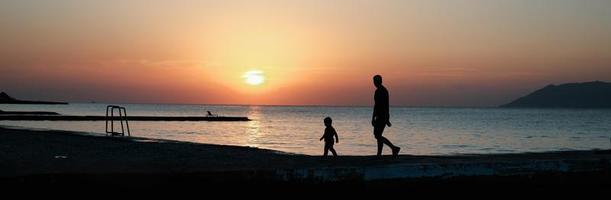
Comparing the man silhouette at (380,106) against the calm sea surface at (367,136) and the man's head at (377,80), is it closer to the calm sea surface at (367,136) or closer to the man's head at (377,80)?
the man's head at (377,80)

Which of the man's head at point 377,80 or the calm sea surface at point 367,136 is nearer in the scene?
the man's head at point 377,80

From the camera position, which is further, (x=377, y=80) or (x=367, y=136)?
(x=367, y=136)

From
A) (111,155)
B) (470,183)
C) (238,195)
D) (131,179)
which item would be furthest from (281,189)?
(111,155)

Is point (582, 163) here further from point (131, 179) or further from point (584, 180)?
point (131, 179)

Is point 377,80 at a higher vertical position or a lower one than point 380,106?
higher

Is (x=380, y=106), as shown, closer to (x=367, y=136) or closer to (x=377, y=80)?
(x=377, y=80)

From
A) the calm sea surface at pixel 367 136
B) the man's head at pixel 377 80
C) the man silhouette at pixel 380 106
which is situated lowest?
the calm sea surface at pixel 367 136

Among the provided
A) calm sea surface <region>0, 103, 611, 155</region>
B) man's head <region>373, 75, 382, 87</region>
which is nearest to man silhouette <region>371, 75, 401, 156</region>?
man's head <region>373, 75, 382, 87</region>

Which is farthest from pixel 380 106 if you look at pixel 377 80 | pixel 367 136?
pixel 367 136

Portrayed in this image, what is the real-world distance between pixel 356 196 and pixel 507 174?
1885mm

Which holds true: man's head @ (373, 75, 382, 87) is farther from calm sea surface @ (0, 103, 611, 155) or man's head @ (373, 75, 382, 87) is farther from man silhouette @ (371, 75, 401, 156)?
calm sea surface @ (0, 103, 611, 155)

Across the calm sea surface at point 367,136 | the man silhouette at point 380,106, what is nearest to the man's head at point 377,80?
the man silhouette at point 380,106

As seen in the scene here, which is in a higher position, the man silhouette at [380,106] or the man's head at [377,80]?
the man's head at [377,80]

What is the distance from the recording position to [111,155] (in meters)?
14.0
